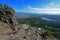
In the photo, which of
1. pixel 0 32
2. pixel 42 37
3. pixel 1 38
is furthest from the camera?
pixel 42 37

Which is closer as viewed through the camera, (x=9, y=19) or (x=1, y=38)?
(x=1, y=38)

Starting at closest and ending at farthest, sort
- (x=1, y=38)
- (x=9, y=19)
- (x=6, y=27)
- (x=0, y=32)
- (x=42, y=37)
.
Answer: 1. (x=1, y=38)
2. (x=0, y=32)
3. (x=6, y=27)
4. (x=9, y=19)
5. (x=42, y=37)

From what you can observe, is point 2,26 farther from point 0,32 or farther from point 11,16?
point 11,16

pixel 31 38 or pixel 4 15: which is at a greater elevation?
pixel 4 15

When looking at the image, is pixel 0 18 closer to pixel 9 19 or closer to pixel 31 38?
pixel 9 19

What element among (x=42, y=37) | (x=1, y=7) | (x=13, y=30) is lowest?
(x=42, y=37)

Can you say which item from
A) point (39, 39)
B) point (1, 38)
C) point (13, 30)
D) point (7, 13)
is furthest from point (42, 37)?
point (1, 38)

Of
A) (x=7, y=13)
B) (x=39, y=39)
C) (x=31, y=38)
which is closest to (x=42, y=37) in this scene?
(x=39, y=39)

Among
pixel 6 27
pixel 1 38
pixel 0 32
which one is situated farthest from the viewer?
pixel 6 27

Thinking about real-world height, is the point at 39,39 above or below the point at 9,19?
below
